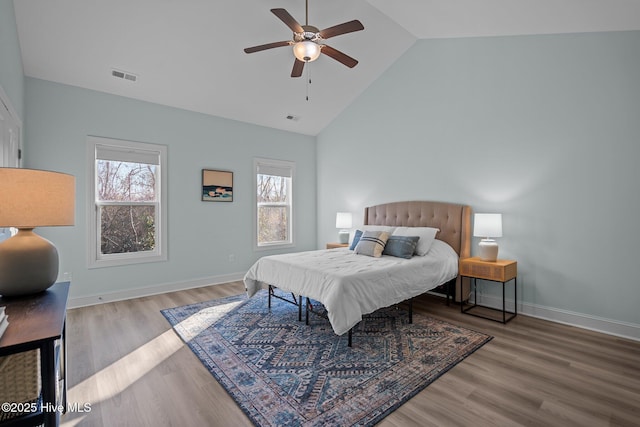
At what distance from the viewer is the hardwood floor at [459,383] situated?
180 cm

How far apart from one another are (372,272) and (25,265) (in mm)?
2325

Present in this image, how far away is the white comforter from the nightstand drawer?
0.68 feet

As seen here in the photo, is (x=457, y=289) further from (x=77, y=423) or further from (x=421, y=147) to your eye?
(x=77, y=423)

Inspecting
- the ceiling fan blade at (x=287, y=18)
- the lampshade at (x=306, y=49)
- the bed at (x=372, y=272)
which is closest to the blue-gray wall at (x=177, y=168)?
the bed at (x=372, y=272)

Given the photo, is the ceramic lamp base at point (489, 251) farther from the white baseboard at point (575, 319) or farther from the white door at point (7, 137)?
the white door at point (7, 137)

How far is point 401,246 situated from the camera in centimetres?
362

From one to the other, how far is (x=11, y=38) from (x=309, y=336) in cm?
369

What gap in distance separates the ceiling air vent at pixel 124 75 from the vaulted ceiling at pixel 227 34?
4 centimetres

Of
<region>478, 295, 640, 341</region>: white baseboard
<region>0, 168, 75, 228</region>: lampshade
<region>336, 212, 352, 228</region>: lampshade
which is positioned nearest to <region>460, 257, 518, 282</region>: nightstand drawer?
<region>478, 295, 640, 341</region>: white baseboard

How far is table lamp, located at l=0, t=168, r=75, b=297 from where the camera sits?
1518 mm

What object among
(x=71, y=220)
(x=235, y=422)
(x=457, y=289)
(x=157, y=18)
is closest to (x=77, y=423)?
(x=235, y=422)

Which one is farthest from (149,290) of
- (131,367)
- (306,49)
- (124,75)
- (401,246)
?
(306,49)

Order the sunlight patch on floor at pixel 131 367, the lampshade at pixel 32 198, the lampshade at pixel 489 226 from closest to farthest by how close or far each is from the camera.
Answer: the lampshade at pixel 32 198, the sunlight patch on floor at pixel 131 367, the lampshade at pixel 489 226

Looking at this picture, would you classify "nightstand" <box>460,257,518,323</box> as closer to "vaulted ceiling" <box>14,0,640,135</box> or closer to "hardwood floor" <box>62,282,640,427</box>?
"hardwood floor" <box>62,282,640,427</box>
